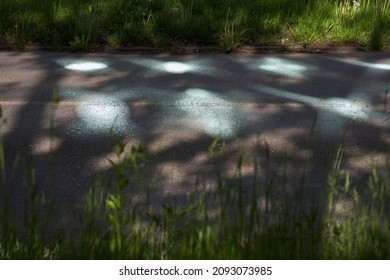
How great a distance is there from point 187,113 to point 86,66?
6.39 ft

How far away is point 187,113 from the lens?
24.5 ft

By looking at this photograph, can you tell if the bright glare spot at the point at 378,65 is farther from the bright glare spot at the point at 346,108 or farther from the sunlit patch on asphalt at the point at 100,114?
the sunlit patch on asphalt at the point at 100,114

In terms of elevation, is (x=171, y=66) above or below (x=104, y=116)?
below

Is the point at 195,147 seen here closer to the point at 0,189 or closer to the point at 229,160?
the point at 229,160

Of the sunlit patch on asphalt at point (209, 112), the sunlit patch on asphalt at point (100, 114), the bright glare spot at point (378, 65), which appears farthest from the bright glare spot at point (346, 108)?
the sunlit patch on asphalt at point (100, 114)

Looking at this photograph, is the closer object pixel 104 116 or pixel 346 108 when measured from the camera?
pixel 104 116

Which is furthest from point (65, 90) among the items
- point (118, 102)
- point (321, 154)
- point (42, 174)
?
point (321, 154)

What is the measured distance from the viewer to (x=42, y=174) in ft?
20.0

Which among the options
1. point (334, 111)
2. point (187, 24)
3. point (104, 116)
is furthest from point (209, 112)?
point (187, 24)

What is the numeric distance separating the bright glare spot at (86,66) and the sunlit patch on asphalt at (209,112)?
50.9 inches

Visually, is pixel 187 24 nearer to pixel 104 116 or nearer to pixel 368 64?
pixel 368 64

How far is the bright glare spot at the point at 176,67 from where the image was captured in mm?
8844

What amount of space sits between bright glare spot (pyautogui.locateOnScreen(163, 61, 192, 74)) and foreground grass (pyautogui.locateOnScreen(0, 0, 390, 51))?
26.8 inches
